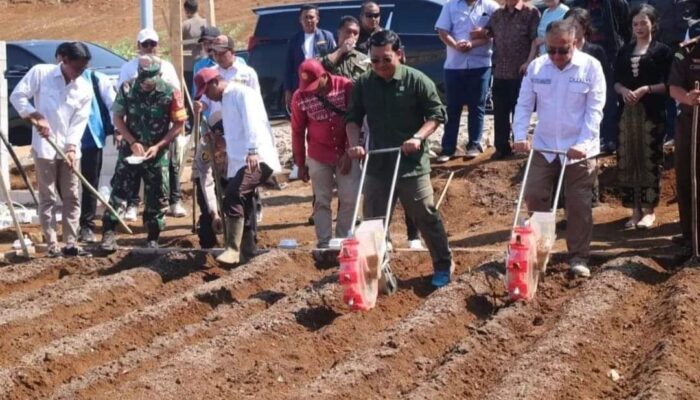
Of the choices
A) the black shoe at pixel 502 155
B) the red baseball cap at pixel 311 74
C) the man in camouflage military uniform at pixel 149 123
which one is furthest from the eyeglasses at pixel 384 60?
the black shoe at pixel 502 155

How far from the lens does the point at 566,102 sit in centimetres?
951

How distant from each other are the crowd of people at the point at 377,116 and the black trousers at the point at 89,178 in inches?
0.5

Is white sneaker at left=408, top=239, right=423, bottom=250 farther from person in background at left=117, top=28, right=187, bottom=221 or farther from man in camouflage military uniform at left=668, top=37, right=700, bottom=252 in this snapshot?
person in background at left=117, top=28, right=187, bottom=221

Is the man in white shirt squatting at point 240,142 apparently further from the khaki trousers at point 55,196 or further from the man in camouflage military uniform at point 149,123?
the khaki trousers at point 55,196

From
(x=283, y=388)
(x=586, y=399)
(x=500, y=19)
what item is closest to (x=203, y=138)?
(x=500, y=19)

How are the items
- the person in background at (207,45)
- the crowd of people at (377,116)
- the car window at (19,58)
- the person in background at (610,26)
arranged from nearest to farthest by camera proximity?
1. the crowd of people at (377,116)
2. the person in background at (207,45)
3. the person in background at (610,26)
4. the car window at (19,58)

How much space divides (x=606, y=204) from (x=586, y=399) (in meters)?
5.36

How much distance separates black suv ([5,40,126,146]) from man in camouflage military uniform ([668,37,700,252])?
9.00 m

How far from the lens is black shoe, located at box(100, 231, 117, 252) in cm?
1159

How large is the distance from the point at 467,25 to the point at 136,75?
3287mm

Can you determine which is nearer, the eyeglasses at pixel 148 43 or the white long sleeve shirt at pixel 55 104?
the white long sleeve shirt at pixel 55 104

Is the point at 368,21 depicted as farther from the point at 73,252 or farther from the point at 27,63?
the point at 27,63

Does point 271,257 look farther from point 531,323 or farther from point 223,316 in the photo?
point 531,323

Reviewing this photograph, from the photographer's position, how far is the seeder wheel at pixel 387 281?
9.39 metres
